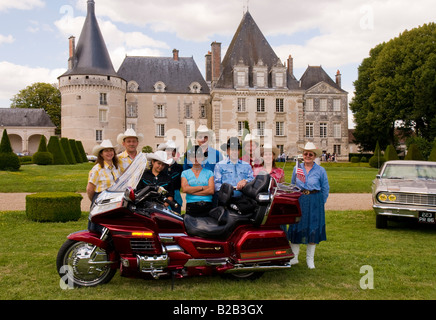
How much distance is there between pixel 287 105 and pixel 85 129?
825 inches

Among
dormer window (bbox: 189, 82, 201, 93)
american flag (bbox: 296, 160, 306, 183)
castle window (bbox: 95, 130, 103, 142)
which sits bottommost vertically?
american flag (bbox: 296, 160, 306, 183)

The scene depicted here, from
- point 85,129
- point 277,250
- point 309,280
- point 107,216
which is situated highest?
point 85,129

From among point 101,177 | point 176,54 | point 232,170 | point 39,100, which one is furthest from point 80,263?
point 39,100

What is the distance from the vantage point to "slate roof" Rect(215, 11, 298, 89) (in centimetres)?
4094

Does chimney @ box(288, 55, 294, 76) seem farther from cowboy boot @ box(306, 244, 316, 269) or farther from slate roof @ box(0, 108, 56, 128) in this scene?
cowboy boot @ box(306, 244, 316, 269)

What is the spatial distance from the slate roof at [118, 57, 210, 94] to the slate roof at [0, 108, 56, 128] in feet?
46.2

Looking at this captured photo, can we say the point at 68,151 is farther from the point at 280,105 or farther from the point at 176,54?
the point at 280,105

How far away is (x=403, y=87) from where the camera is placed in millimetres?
34188

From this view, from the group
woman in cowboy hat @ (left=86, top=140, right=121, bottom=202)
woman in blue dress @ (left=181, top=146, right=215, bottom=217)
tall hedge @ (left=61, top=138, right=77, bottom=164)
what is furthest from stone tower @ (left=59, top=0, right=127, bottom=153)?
woman in blue dress @ (left=181, top=146, right=215, bottom=217)

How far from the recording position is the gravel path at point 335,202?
11062 millimetres

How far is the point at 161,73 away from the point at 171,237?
139 ft
